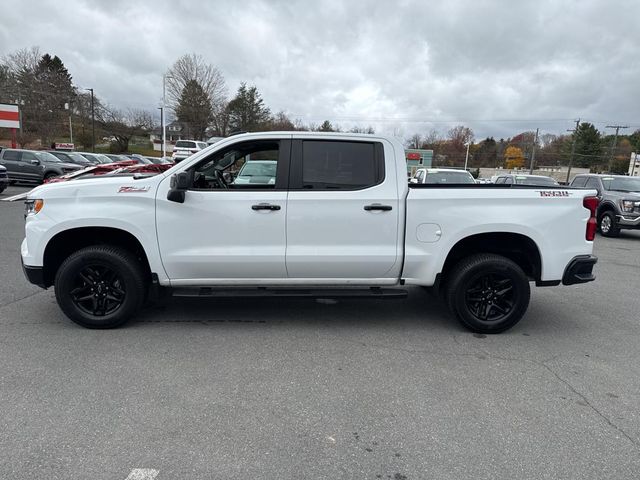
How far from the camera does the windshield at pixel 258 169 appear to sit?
176 inches

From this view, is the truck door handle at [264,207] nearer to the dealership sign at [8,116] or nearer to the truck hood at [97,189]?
the truck hood at [97,189]

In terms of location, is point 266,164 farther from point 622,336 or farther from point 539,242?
point 622,336

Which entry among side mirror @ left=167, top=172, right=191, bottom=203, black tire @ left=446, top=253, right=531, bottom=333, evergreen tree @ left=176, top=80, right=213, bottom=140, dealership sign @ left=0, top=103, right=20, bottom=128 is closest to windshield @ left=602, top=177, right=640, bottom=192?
black tire @ left=446, top=253, right=531, bottom=333

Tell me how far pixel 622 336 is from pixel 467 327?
5.63 ft

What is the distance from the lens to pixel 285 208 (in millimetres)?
4145

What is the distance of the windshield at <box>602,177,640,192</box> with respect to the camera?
12.8 metres

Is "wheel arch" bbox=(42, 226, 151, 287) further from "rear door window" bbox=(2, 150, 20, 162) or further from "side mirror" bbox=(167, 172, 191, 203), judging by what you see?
"rear door window" bbox=(2, 150, 20, 162)

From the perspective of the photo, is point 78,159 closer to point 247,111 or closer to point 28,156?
point 28,156

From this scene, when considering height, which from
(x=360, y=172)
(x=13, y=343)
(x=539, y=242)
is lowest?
(x=13, y=343)

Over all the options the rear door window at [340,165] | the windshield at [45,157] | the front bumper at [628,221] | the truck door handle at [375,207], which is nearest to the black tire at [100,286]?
the rear door window at [340,165]

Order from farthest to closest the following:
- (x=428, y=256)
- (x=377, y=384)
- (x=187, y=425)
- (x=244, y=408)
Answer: (x=428, y=256)
(x=377, y=384)
(x=244, y=408)
(x=187, y=425)

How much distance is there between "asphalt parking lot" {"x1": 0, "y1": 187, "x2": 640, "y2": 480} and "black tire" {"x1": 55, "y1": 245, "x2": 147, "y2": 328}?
0.18 meters

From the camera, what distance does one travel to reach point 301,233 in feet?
13.8

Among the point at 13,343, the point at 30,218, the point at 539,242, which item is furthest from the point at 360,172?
the point at 13,343
